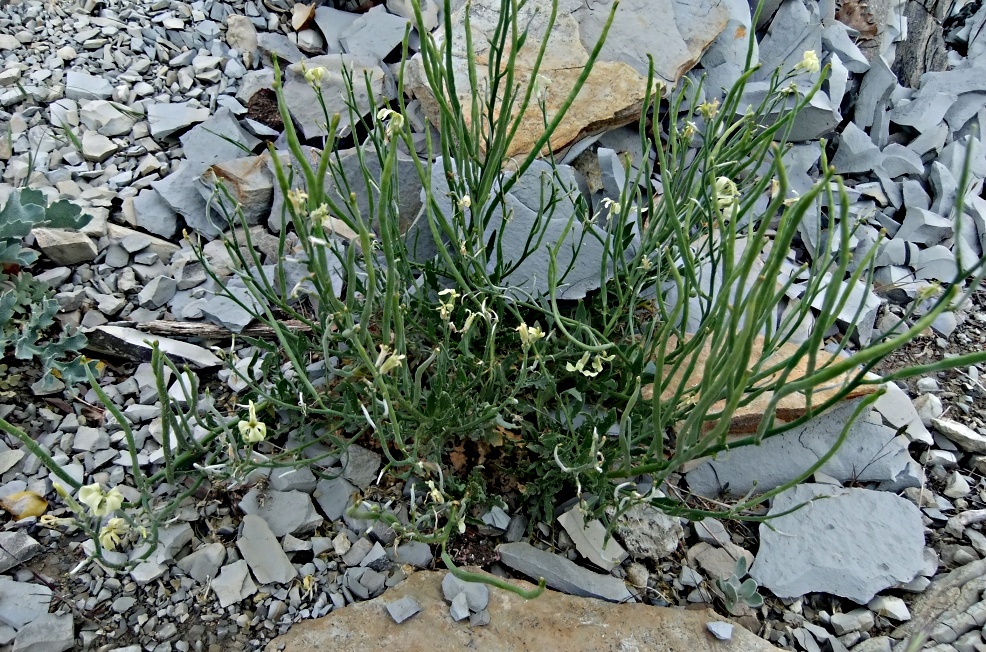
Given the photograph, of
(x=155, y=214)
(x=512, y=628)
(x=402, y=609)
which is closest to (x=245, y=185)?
(x=155, y=214)

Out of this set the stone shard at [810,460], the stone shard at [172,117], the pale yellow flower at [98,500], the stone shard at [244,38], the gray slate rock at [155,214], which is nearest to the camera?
the pale yellow flower at [98,500]

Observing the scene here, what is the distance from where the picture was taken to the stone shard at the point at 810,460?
6.45 feet

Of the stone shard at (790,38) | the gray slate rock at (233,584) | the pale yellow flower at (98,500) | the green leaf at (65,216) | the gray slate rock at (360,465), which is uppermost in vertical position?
the stone shard at (790,38)

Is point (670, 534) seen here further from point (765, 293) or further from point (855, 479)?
point (765, 293)

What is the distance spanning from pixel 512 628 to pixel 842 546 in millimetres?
860

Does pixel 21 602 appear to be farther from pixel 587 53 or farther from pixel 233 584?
pixel 587 53

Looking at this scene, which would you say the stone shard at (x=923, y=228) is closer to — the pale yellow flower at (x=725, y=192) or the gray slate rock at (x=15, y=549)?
the pale yellow flower at (x=725, y=192)

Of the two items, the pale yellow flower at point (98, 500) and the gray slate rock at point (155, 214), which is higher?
the pale yellow flower at point (98, 500)

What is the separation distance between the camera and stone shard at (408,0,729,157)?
259 cm

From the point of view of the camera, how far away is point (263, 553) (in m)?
1.65

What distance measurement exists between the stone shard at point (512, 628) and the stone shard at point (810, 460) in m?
0.42

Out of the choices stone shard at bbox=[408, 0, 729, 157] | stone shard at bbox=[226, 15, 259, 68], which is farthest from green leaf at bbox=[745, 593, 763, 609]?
stone shard at bbox=[226, 15, 259, 68]

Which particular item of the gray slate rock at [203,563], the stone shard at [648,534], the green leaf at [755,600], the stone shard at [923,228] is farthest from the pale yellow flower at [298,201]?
the stone shard at [923,228]

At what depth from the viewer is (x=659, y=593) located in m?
1.73
